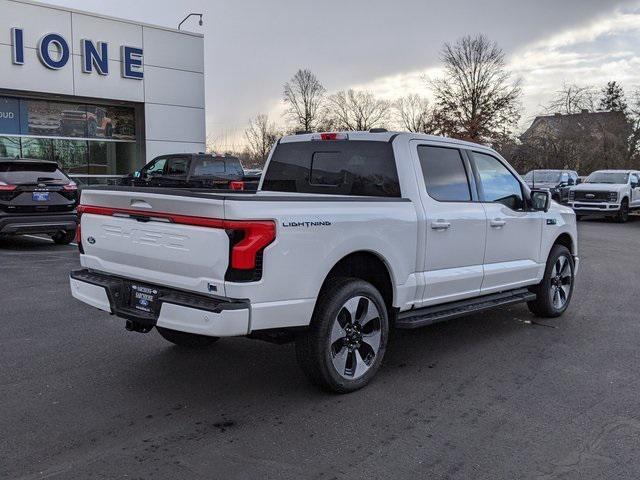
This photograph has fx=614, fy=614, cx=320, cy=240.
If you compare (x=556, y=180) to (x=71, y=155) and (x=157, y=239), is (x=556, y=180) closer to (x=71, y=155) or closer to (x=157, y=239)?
(x=71, y=155)

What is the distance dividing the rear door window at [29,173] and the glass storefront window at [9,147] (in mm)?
10190

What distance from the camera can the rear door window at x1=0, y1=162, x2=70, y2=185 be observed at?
36.1 feet

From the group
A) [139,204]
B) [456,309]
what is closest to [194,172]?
[456,309]

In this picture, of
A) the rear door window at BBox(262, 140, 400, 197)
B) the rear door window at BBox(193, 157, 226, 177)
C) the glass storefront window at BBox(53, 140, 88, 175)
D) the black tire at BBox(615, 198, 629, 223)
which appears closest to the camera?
the rear door window at BBox(262, 140, 400, 197)

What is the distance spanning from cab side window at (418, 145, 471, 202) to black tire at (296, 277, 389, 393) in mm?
1205

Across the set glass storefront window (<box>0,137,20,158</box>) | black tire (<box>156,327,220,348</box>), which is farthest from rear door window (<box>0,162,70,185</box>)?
glass storefront window (<box>0,137,20,158</box>)

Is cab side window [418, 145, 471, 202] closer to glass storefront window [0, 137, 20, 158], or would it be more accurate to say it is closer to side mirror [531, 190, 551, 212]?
side mirror [531, 190, 551, 212]

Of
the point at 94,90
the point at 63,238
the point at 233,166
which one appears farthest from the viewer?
the point at 94,90

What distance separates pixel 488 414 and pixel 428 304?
1.23 meters

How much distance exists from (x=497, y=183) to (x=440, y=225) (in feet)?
4.38

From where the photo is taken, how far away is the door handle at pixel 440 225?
5.07 m

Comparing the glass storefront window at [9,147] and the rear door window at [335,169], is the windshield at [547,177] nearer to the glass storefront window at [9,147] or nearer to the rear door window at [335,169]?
the glass storefront window at [9,147]

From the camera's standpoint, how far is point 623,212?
2198 centimetres

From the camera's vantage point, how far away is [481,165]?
A: 5.98m
